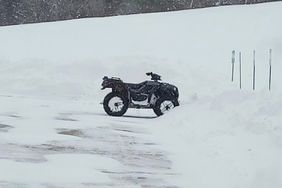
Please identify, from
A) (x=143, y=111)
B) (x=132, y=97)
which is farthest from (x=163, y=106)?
(x=143, y=111)

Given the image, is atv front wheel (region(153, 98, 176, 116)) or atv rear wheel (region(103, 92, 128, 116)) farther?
atv front wheel (region(153, 98, 176, 116))

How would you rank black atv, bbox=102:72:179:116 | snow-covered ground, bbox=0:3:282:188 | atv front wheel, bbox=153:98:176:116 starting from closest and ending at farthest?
1. snow-covered ground, bbox=0:3:282:188
2. black atv, bbox=102:72:179:116
3. atv front wheel, bbox=153:98:176:116

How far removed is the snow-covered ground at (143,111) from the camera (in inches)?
336

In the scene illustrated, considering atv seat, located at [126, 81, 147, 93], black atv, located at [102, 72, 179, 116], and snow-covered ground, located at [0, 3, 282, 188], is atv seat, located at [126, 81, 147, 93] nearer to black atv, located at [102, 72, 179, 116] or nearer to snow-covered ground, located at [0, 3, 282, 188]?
black atv, located at [102, 72, 179, 116]

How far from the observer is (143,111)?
18.9m

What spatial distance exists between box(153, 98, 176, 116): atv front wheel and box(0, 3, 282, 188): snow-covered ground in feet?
0.82

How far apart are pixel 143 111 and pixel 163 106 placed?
2575 millimetres

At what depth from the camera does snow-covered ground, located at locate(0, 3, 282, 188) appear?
852cm

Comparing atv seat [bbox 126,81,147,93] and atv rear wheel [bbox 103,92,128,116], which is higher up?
atv seat [bbox 126,81,147,93]

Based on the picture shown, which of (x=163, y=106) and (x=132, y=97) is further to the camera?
(x=163, y=106)

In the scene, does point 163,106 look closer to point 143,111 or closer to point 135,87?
point 135,87

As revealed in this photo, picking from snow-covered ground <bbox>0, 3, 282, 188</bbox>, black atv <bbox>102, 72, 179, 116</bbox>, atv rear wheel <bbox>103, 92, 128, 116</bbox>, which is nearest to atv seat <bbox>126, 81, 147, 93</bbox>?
black atv <bbox>102, 72, 179, 116</bbox>

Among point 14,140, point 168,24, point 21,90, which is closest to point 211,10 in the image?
point 168,24

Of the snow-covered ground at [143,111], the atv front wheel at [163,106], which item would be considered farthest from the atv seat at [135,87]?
the snow-covered ground at [143,111]
